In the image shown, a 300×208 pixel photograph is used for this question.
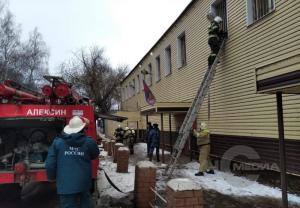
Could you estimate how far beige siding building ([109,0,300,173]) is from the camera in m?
10.2

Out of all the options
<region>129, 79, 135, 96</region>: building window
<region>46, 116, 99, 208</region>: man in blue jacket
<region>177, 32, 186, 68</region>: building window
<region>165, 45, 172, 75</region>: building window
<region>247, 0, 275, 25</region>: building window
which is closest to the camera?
<region>46, 116, 99, 208</region>: man in blue jacket

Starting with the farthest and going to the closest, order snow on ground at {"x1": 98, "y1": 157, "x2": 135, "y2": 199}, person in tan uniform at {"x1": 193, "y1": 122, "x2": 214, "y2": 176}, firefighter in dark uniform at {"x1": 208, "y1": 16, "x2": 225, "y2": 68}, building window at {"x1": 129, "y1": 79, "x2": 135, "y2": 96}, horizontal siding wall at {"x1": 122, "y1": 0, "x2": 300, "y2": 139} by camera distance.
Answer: building window at {"x1": 129, "y1": 79, "x2": 135, "y2": 96} < firefighter in dark uniform at {"x1": 208, "y1": 16, "x2": 225, "y2": 68} < person in tan uniform at {"x1": 193, "y1": 122, "x2": 214, "y2": 176} < horizontal siding wall at {"x1": 122, "y1": 0, "x2": 300, "y2": 139} < snow on ground at {"x1": 98, "y1": 157, "x2": 135, "y2": 199}

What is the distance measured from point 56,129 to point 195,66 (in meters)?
9.76

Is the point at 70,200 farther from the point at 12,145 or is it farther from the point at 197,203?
the point at 12,145

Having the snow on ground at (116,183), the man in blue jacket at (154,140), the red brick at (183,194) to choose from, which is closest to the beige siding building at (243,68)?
the man in blue jacket at (154,140)

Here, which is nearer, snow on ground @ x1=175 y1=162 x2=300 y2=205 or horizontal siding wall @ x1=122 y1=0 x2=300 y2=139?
snow on ground @ x1=175 y1=162 x2=300 y2=205

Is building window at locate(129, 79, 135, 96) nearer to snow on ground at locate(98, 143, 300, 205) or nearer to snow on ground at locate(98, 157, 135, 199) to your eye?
snow on ground at locate(98, 157, 135, 199)

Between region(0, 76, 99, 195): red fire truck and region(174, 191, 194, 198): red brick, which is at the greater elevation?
region(0, 76, 99, 195): red fire truck

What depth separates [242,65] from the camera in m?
13.0

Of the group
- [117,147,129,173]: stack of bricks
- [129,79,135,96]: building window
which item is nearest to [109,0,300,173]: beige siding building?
[117,147,129,173]: stack of bricks

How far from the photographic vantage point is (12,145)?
30.4 ft

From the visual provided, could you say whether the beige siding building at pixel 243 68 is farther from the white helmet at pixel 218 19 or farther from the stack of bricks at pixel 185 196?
the stack of bricks at pixel 185 196

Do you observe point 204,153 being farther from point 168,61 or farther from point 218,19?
point 168,61

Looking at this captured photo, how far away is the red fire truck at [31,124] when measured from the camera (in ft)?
27.5
